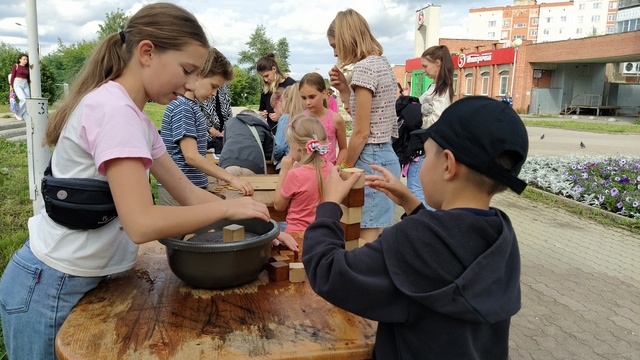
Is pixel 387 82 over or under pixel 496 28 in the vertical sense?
under

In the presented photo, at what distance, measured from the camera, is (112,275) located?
160cm

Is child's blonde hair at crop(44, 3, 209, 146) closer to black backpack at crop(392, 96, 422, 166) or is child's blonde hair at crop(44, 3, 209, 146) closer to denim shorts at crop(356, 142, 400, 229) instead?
denim shorts at crop(356, 142, 400, 229)

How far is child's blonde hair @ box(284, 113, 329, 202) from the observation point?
112 inches

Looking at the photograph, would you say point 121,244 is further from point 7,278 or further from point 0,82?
point 0,82

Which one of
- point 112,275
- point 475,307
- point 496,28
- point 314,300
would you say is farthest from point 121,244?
point 496,28

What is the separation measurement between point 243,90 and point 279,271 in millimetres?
44648

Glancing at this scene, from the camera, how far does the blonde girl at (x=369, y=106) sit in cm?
314

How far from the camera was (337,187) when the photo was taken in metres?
1.54

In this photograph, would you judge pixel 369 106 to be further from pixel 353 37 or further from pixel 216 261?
pixel 216 261

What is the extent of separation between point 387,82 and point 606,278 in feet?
8.99

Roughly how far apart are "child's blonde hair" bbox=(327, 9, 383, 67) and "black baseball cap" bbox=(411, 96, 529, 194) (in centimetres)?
220

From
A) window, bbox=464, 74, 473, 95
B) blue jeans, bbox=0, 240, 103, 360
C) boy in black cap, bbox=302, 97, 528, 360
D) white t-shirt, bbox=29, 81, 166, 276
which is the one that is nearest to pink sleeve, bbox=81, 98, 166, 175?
white t-shirt, bbox=29, 81, 166, 276

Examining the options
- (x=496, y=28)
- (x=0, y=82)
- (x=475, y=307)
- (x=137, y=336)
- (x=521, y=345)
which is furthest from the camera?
(x=496, y=28)

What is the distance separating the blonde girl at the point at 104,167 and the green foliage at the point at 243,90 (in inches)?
1513
